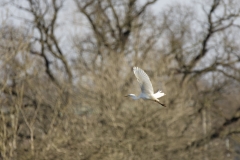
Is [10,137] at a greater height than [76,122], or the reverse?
[76,122]

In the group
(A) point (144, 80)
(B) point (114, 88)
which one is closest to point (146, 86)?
(A) point (144, 80)

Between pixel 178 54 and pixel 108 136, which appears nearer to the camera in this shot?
pixel 108 136

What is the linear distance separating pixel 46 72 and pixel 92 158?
40.5 feet

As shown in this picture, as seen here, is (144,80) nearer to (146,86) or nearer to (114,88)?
(146,86)

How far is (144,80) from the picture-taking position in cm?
1238

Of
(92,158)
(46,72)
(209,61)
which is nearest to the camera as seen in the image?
(92,158)

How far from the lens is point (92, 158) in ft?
63.8

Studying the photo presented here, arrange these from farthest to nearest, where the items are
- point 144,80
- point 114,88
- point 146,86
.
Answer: point 114,88 < point 146,86 < point 144,80

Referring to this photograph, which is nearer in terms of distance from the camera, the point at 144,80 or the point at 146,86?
the point at 144,80

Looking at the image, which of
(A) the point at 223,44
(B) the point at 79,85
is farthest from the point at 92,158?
(A) the point at 223,44

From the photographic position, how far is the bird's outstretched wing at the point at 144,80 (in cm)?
1220

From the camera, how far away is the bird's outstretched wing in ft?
40.0

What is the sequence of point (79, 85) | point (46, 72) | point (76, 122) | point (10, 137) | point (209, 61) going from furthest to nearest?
point (209, 61) → point (46, 72) → point (79, 85) → point (76, 122) → point (10, 137)

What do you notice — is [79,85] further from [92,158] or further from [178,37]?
[178,37]
